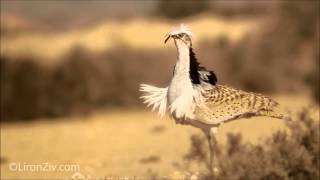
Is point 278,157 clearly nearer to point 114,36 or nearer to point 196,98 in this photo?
point 196,98

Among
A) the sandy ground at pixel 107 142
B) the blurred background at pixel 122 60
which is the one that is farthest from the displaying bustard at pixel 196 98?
the blurred background at pixel 122 60

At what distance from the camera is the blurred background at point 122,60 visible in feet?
38.8

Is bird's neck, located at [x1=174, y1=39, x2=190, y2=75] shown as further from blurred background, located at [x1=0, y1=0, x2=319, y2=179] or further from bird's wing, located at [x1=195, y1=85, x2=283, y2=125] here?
blurred background, located at [x1=0, y1=0, x2=319, y2=179]

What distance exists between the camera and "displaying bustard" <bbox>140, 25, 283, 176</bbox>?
13.4 feet

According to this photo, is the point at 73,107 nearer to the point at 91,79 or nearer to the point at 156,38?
the point at 91,79

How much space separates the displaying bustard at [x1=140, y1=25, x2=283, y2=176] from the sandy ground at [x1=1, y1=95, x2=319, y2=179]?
186 centimetres

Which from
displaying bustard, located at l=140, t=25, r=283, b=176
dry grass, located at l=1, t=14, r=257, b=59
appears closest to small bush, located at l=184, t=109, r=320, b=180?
displaying bustard, located at l=140, t=25, r=283, b=176

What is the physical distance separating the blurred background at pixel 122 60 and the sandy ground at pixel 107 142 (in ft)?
0.12

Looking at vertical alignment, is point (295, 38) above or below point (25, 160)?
above

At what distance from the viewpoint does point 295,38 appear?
16844mm

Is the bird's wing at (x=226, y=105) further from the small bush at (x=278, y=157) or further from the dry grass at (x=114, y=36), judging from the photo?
the dry grass at (x=114, y=36)

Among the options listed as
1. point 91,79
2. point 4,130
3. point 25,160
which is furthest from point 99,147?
point 91,79

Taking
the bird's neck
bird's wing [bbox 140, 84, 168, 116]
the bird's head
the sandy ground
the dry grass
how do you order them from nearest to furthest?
the bird's head, the bird's neck, bird's wing [bbox 140, 84, 168, 116], the sandy ground, the dry grass

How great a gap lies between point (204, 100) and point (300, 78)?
12.4 m
